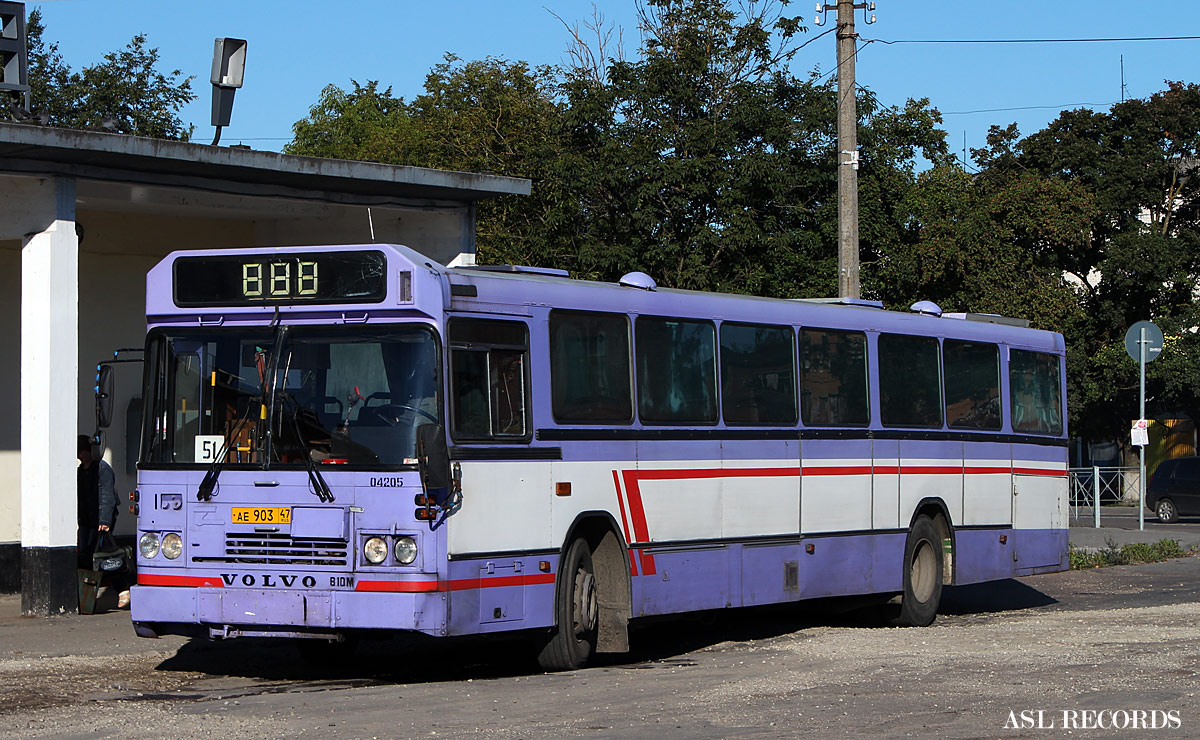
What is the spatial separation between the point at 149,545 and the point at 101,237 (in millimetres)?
10151

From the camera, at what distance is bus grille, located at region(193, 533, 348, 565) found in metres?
10.6

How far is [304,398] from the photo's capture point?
1077cm

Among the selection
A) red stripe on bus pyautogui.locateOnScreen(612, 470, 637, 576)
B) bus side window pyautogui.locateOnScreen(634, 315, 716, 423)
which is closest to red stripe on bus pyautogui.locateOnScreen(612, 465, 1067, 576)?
red stripe on bus pyautogui.locateOnScreen(612, 470, 637, 576)

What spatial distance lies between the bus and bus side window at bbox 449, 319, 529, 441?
0.02 meters

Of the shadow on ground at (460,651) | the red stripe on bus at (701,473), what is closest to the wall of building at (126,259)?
the shadow on ground at (460,651)

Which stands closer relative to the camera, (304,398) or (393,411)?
(393,411)

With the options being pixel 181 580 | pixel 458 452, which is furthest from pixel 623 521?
pixel 181 580

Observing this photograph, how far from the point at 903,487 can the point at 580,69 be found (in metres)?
19.2

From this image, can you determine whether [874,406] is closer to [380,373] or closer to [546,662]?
[546,662]

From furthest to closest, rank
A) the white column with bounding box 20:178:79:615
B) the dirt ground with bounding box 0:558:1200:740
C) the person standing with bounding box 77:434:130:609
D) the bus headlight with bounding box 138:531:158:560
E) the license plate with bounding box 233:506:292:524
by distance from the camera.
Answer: the person standing with bounding box 77:434:130:609 → the white column with bounding box 20:178:79:615 → the bus headlight with bounding box 138:531:158:560 → the license plate with bounding box 233:506:292:524 → the dirt ground with bounding box 0:558:1200:740

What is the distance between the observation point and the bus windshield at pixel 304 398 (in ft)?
34.9

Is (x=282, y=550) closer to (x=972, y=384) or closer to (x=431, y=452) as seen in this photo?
(x=431, y=452)

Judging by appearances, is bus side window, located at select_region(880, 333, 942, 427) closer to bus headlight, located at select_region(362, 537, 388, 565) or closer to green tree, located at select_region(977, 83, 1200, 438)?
bus headlight, located at select_region(362, 537, 388, 565)

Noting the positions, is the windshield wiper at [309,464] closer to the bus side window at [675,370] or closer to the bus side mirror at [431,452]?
the bus side mirror at [431,452]
